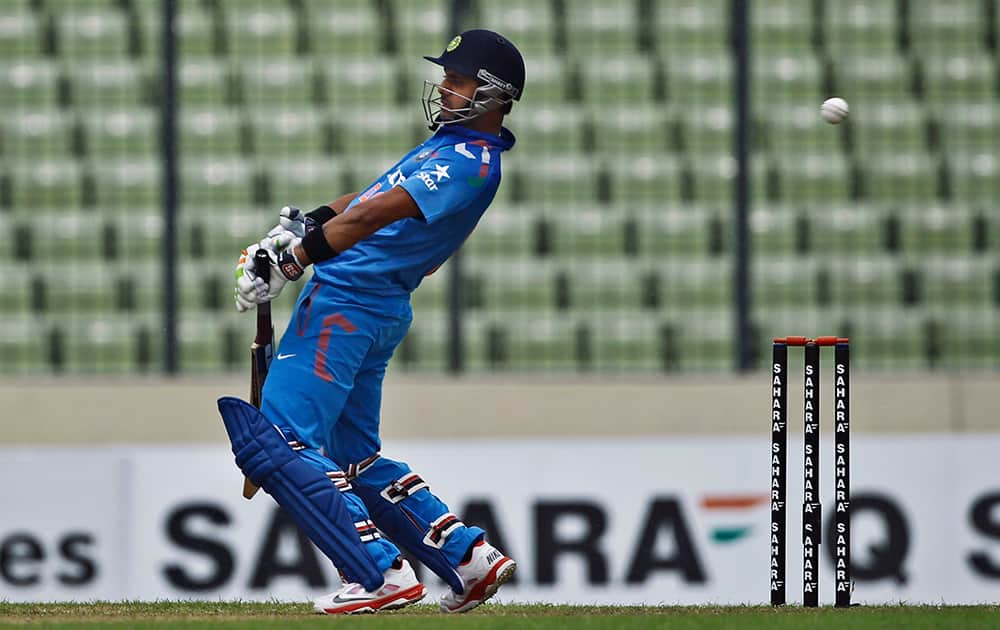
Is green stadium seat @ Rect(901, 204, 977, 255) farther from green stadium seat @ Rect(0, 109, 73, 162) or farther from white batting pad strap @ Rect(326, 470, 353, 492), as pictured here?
white batting pad strap @ Rect(326, 470, 353, 492)

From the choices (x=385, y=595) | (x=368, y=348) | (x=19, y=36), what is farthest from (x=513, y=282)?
(x=385, y=595)

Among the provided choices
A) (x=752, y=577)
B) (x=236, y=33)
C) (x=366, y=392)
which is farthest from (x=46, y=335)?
(x=366, y=392)

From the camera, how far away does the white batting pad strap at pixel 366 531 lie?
209 inches

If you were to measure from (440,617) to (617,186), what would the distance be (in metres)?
5.60

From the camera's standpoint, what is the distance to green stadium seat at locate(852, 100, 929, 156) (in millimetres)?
10680

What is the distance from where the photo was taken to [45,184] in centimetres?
1069

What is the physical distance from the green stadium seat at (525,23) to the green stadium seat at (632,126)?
0.47m

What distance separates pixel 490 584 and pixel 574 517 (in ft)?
10.9

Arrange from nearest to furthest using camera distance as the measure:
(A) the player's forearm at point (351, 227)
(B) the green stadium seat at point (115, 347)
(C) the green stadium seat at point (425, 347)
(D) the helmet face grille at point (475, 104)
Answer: (A) the player's forearm at point (351, 227)
(D) the helmet face grille at point (475, 104)
(C) the green stadium seat at point (425, 347)
(B) the green stadium seat at point (115, 347)

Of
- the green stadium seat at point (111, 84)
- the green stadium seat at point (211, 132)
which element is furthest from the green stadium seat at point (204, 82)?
the green stadium seat at point (111, 84)

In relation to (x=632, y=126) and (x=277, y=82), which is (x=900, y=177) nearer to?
(x=632, y=126)

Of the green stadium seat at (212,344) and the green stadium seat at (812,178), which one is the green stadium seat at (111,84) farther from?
the green stadium seat at (812,178)

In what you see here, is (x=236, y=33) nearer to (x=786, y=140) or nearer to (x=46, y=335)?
(x=46, y=335)

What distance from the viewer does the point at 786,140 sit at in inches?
416
